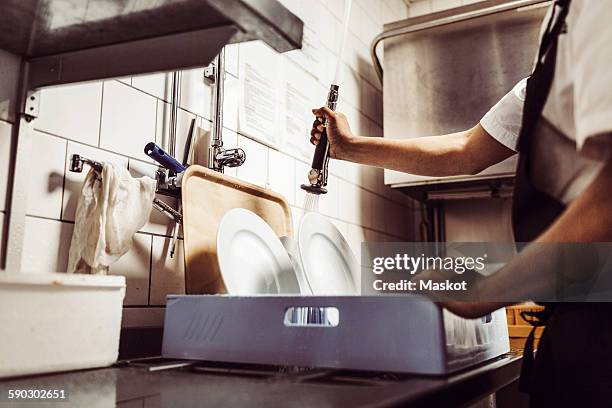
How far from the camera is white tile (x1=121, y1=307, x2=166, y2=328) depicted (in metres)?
0.97

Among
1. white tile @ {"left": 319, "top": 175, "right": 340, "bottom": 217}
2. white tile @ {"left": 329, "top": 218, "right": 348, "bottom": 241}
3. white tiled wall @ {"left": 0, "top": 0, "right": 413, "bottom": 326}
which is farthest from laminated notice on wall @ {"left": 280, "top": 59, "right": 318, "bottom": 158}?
Result: white tile @ {"left": 329, "top": 218, "right": 348, "bottom": 241}

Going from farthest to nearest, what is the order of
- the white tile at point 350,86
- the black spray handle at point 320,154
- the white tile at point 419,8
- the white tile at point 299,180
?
1. the white tile at point 419,8
2. the white tile at point 350,86
3. the white tile at point 299,180
4. the black spray handle at point 320,154

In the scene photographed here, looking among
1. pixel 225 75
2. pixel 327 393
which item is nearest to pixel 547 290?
pixel 327 393

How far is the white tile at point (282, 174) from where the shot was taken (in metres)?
1.44

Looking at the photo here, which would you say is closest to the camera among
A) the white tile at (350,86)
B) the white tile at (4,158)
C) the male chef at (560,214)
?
the male chef at (560,214)

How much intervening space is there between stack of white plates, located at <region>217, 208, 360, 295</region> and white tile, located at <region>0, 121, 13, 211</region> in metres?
0.32

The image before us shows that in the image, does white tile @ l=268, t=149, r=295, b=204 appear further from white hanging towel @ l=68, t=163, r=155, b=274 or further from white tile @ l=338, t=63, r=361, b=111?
white hanging towel @ l=68, t=163, r=155, b=274

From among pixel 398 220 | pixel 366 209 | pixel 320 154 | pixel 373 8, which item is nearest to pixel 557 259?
pixel 320 154

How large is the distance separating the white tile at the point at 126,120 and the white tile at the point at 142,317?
28cm

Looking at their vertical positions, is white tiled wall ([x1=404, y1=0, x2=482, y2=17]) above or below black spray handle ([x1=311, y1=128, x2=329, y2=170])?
above

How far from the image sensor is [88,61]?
0.83 m

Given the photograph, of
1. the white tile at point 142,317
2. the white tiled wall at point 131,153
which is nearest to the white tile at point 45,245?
the white tiled wall at point 131,153

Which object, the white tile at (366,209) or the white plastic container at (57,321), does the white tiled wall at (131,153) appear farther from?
the white tile at (366,209)

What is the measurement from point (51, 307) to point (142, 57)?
37 centimetres
